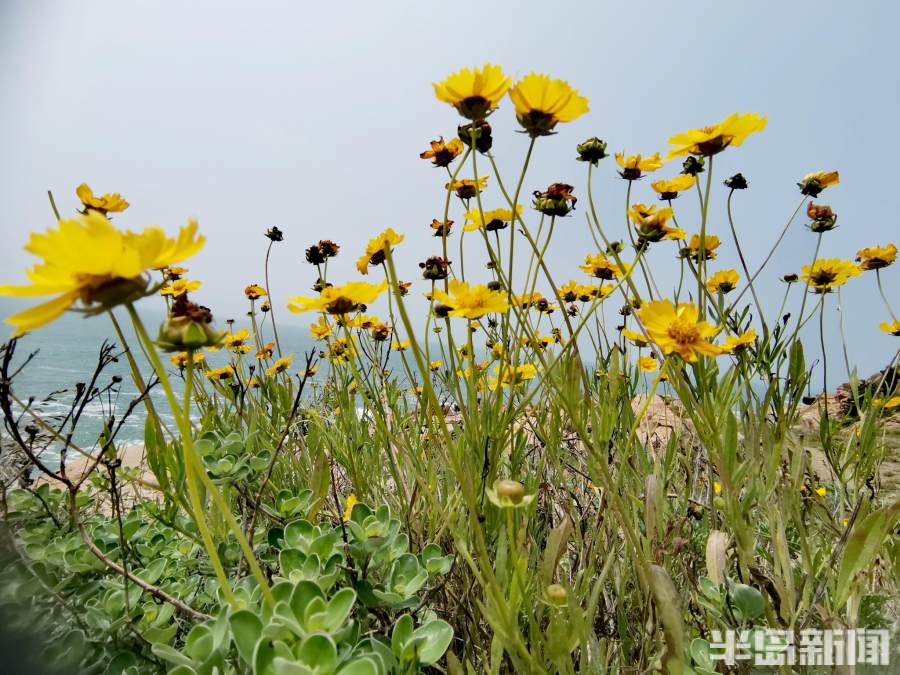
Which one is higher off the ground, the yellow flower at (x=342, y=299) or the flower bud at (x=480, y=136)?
the flower bud at (x=480, y=136)

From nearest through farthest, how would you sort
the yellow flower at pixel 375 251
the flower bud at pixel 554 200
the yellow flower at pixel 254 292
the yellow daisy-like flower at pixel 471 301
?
1. the yellow daisy-like flower at pixel 471 301
2. the flower bud at pixel 554 200
3. the yellow flower at pixel 375 251
4. the yellow flower at pixel 254 292

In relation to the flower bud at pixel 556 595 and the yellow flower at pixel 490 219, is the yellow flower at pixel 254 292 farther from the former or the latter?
the flower bud at pixel 556 595

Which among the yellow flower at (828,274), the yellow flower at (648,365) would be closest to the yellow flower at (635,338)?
the yellow flower at (648,365)

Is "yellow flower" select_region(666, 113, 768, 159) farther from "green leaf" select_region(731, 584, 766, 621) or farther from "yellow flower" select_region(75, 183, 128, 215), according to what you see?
"yellow flower" select_region(75, 183, 128, 215)

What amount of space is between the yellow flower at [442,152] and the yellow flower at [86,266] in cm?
89

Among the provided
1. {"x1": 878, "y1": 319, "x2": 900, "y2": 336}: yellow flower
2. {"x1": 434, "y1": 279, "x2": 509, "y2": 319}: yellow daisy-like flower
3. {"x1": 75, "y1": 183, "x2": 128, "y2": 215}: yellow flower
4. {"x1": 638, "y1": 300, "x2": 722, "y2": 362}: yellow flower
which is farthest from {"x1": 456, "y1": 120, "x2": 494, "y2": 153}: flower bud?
{"x1": 878, "y1": 319, "x2": 900, "y2": 336}: yellow flower

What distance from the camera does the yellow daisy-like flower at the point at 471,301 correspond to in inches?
32.4

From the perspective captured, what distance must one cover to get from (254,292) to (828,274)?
7.16 feet

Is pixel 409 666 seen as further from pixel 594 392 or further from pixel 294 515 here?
pixel 594 392

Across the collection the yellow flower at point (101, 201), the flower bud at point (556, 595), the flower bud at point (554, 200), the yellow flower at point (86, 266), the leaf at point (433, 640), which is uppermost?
the flower bud at point (554, 200)

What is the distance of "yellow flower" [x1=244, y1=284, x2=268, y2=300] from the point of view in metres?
2.17

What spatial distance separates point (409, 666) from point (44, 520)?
0.67 meters

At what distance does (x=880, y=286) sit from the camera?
171 cm

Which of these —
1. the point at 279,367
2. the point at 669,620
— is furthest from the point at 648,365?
the point at 669,620
